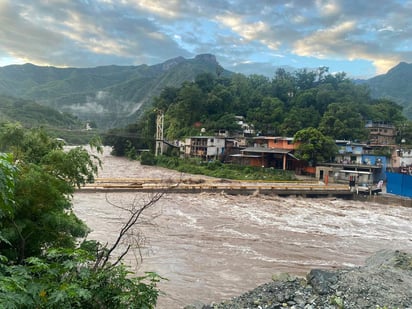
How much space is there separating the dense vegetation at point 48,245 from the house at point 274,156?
29408mm

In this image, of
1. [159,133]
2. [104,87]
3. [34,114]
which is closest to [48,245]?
[159,133]

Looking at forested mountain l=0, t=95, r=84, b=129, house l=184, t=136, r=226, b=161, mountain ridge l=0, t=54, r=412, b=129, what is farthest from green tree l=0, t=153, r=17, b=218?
mountain ridge l=0, t=54, r=412, b=129

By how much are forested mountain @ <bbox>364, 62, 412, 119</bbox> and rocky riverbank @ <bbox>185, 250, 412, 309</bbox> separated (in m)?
104

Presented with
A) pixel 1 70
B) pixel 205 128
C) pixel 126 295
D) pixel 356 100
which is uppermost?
pixel 1 70

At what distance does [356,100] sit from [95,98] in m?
113

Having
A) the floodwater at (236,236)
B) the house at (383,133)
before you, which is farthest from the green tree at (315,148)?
the house at (383,133)

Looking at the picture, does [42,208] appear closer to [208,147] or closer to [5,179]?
[5,179]

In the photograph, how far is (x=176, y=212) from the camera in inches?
734

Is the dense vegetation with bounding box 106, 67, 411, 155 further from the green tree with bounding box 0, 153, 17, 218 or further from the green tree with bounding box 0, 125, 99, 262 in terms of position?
the green tree with bounding box 0, 153, 17, 218

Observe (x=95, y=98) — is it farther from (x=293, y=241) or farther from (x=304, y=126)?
(x=293, y=241)

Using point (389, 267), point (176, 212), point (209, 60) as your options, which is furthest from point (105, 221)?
point (209, 60)

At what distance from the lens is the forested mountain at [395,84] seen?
4333 inches

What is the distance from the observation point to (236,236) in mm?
14516

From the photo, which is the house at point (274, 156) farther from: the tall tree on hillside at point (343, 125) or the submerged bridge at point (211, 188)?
the submerged bridge at point (211, 188)
